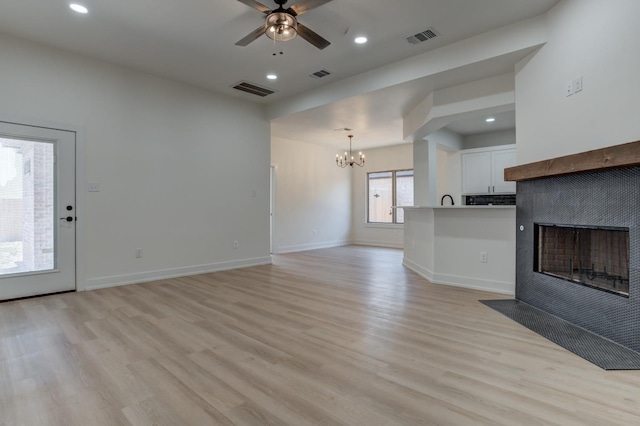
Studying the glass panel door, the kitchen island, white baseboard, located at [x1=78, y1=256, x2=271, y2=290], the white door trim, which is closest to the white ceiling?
the white door trim

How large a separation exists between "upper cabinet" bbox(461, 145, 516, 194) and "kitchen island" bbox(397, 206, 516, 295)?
2218 mm

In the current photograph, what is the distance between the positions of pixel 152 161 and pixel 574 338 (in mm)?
5528

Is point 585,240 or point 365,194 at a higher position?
point 365,194

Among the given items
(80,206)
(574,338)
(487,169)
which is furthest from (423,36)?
(80,206)

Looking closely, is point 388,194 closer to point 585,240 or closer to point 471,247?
point 471,247

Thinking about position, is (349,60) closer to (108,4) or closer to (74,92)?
(108,4)

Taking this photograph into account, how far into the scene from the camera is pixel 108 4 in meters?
3.23

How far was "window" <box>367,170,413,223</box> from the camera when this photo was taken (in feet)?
31.0

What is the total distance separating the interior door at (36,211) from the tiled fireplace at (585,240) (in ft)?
18.3

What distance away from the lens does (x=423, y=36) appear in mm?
3809

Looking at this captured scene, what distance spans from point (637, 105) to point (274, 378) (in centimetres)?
321

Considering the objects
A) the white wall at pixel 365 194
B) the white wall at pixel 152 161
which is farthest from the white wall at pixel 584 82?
the white wall at pixel 365 194

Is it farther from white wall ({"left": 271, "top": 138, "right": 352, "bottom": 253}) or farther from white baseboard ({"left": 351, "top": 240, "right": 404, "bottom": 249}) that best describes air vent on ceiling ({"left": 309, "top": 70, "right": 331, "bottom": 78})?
white baseboard ({"left": 351, "top": 240, "right": 404, "bottom": 249})

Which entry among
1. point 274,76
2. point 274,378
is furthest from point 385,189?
point 274,378
